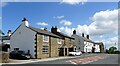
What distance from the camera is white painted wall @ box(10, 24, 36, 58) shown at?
45406 millimetres

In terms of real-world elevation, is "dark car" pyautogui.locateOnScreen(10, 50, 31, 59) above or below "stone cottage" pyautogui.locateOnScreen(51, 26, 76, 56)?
below

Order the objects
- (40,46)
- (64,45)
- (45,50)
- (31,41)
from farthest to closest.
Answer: (64,45) → (45,50) → (40,46) → (31,41)

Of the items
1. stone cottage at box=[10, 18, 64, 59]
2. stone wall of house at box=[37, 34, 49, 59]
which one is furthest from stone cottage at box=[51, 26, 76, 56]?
stone wall of house at box=[37, 34, 49, 59]

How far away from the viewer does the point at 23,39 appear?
4659 centimetres

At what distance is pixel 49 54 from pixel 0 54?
18.7 m

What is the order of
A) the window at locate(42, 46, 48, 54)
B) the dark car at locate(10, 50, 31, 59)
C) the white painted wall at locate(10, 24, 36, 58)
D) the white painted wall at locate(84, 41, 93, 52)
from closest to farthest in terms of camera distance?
the dark car at locate(10, 50, 31, 59) < the white painted wall at locate(10, 24, 36, 58) < the window at locate(42, 46, 48, 54) < the white painted wall at locate(84, 41, 93, 52)

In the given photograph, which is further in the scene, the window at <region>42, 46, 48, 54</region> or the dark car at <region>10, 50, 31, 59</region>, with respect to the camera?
the window at <region>42, 46, 48, 54</region>

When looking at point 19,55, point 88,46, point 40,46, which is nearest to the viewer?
point 19,55

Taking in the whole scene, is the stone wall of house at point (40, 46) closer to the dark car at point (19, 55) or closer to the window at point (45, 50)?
the window at point (45, 50)

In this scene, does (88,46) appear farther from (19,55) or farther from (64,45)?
(19,55)

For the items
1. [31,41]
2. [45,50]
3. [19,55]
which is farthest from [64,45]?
[19,55]

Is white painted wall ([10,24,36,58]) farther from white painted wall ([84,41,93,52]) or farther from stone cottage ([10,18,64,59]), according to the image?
white painted wall ([84,41,93,52])

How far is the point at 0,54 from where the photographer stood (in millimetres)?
32875

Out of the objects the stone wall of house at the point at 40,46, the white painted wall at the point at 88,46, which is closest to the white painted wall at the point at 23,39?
the stone wall of house at the point at 40,46
